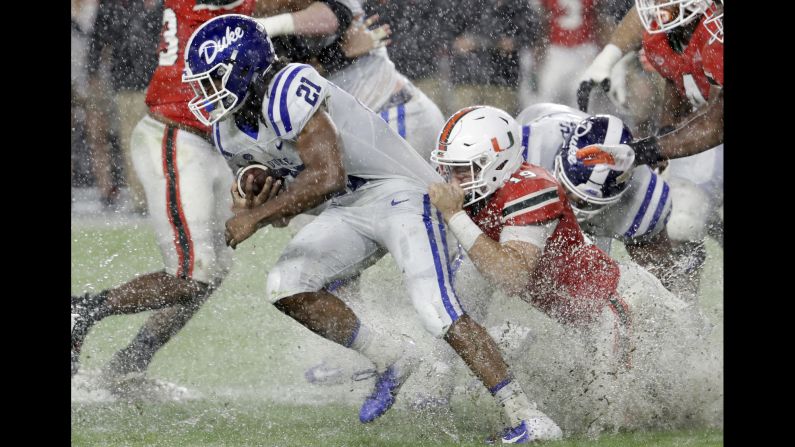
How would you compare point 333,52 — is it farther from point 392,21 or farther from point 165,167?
point 392,21

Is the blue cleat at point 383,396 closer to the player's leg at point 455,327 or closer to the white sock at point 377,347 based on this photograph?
the white sock at point 377,347

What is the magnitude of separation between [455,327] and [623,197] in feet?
4.28

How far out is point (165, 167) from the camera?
211 inches

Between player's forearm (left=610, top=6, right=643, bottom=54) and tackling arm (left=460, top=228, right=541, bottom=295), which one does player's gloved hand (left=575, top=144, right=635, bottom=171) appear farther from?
player's forearm (left=610, top=6, right=643, bottom=54)

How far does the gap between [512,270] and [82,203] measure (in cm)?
647

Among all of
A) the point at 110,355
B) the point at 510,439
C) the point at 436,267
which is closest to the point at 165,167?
the point at 110,355

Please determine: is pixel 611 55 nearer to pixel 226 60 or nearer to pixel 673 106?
pixel 673 106

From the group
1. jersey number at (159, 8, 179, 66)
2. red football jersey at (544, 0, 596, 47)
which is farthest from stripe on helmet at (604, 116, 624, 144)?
red football jersey at (544, 0, 596, 47)

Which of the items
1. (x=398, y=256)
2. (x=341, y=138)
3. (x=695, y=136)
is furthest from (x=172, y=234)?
(x=695, y=136)

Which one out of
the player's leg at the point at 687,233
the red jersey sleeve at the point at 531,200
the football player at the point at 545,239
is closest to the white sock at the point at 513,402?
the football player at the point at 545,239

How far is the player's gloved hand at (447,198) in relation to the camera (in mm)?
4492

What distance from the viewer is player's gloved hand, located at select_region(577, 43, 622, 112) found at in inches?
241

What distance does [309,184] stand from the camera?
14.2ft
